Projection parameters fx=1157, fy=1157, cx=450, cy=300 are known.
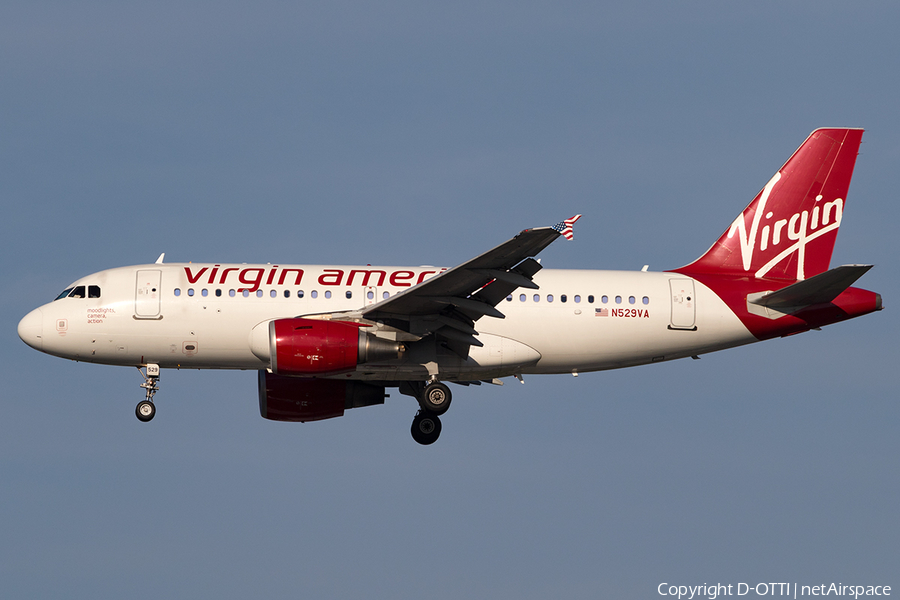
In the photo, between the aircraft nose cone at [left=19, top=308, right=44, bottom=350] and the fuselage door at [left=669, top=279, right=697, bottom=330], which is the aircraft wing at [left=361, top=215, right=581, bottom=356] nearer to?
the fuselage door at [left=669, top=279, right=697, bottom=330]

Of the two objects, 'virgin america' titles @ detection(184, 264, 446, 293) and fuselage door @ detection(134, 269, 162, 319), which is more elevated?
'virgin america' titles @ detection(184, 264, 446, 293)

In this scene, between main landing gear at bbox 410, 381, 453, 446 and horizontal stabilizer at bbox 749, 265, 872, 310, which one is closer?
horizontal stabilizer at bbox 749, 265, 872, 310

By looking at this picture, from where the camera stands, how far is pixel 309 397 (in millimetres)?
34375

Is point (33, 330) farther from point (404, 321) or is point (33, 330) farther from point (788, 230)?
point (788, 230)

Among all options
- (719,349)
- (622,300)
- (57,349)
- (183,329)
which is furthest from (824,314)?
(57,349)

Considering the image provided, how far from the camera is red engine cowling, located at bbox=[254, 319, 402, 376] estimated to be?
29484 millimetres

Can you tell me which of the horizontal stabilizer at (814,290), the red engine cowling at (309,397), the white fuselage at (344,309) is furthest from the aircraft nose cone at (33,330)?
the horizontal stabilizer at (814,290)

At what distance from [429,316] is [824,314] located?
37.1ft

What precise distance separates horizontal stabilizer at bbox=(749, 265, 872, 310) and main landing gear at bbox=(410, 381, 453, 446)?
9.32 m

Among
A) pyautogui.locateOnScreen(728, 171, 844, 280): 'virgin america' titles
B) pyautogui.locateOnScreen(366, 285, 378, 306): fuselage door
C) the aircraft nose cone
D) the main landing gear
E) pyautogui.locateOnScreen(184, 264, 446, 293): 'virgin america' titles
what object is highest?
pyautogui.locateOnScreen(728, 171, 844, 280): 'virgin america' titles

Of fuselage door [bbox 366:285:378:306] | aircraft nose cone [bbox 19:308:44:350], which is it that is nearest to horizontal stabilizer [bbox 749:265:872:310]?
fuselage door [bbox 366:285:378:306]

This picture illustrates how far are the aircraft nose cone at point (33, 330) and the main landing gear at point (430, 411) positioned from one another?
35.0ft

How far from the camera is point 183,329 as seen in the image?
31.4 meters

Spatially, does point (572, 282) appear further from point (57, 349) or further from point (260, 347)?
point (57, 349)
